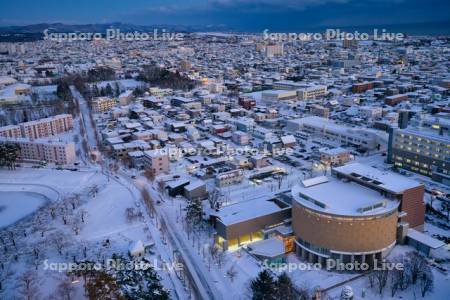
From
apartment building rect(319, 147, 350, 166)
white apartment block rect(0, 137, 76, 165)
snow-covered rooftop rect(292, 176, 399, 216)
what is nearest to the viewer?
snow-covered rooftop rect(292, 176, 399, 216)

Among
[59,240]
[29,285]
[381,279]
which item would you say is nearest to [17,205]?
[59,240]

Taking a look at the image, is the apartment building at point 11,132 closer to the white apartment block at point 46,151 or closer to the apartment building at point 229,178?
the white apartment block at point 46,151

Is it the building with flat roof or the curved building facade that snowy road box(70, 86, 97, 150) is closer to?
the building with flat roof

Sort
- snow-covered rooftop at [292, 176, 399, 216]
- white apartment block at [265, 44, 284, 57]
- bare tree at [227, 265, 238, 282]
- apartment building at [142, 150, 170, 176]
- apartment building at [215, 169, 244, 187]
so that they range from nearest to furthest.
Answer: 1. bare tree at [227, 265, 238, 282]
2. snow-covered rooftop at [292, 176, 399, 216]
3. apartment building at [215, 169, 244, 187]
4. apartment building at [142, 150, 170, 176]
5. white apartment block at [265, 44, 284, 57]

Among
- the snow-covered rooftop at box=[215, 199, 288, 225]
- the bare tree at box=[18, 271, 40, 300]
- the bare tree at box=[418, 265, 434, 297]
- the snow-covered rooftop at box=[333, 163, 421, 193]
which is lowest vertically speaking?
the bare tree at box=[18, 271, 40, 300]

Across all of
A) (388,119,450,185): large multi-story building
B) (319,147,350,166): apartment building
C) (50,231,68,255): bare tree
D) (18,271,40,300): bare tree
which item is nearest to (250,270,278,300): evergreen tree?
(18,271,40,300): bare tree

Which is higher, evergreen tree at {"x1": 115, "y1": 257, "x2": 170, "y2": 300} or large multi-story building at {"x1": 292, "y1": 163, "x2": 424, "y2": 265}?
large multi-story building at {"x1": 292, "y1": 163, "x2": 424, "y2": 265}

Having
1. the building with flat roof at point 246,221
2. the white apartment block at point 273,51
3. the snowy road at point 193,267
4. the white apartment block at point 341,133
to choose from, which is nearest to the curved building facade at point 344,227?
the building with flat roof at point 246,221

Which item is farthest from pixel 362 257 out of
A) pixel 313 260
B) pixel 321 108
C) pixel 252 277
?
pixel 321 108
